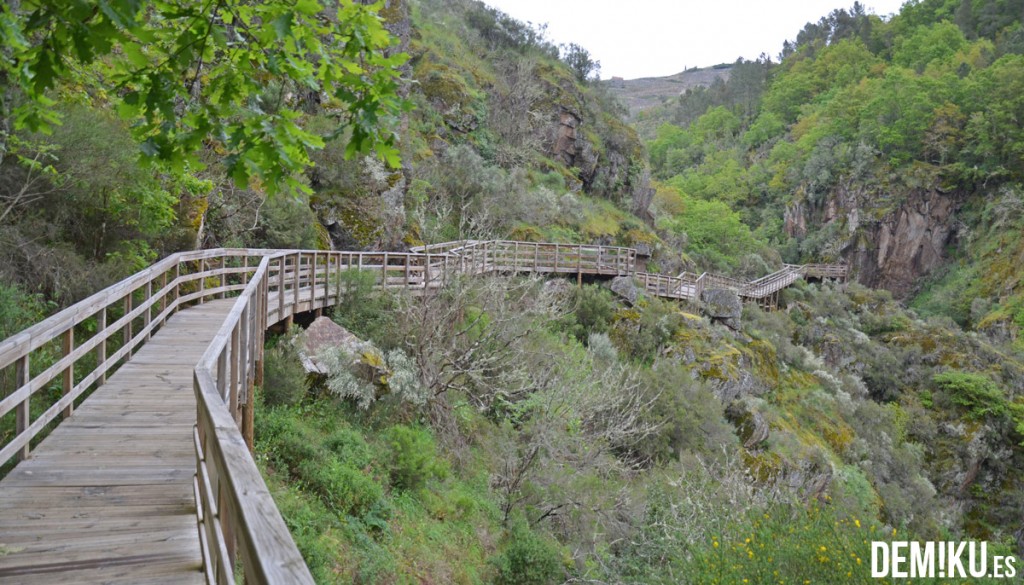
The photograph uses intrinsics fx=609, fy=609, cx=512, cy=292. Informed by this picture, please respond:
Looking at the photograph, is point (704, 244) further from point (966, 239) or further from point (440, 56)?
point (440, 56)

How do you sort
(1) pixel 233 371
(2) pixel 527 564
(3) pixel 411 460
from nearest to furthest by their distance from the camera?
(1) pixel 233 371, (2) pixel 527 564, (3) pixel 411 460

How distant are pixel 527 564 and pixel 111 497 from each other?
617cm

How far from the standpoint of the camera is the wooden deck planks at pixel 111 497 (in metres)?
3.10

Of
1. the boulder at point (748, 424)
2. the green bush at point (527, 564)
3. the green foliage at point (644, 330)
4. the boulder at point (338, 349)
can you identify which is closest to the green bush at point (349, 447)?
the boulder at point (338, 349)

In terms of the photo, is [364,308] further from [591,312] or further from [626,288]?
[626,288]

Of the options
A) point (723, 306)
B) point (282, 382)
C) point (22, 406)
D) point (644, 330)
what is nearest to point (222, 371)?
point (22, 406)

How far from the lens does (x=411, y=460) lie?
9.33 meters

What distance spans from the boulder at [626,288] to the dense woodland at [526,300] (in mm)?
334

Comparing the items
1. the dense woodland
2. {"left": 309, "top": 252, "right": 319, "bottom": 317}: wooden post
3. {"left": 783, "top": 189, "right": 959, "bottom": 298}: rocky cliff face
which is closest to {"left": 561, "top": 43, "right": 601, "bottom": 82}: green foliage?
the dense woodland

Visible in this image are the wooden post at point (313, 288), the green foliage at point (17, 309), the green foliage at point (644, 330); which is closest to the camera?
the green foliage at point (17, 309)

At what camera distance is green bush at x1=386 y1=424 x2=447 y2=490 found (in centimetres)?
927

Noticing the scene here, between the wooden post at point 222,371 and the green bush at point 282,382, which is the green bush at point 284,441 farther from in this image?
the wooden post at point 222,371

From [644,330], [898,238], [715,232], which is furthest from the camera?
[898,238]

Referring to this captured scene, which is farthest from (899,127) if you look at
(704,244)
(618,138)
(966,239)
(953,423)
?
(953,423)
